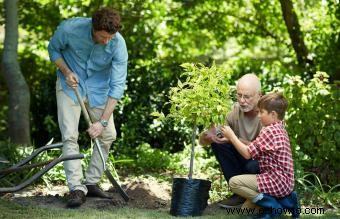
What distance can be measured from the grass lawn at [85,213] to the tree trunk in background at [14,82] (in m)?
2.05

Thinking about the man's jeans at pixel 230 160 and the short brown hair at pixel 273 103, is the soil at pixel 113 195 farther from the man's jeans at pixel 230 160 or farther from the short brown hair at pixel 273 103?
the short brown hair at pixel 273 103

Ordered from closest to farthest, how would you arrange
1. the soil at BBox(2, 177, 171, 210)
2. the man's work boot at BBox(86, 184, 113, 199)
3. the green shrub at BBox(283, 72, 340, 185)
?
the soil at BBox(2, 177, 171, 210) < the man's work boot at BBox(86, 184, 113, 199) < the green shrub at BBox(283, 72, 340, 185)

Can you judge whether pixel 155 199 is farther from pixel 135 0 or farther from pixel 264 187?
pixel 135 0

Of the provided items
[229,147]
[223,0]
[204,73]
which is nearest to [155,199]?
[229,147]

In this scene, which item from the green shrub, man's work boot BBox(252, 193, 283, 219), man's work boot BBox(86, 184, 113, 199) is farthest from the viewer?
the green shrub

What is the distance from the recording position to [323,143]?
20.2 ft

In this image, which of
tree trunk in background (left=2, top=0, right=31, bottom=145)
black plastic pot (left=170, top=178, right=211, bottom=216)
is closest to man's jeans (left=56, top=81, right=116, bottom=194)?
black plastic pot (left=170, top=178, right=211, bottom=216)

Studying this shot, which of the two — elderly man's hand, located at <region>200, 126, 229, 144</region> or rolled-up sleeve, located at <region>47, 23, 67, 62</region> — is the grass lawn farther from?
rolled-up sleeve, located at <region>47, 23, 67, 62</region>

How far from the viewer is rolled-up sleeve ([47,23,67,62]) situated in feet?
17.2

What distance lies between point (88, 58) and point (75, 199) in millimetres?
1109

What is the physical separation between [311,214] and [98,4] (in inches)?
156

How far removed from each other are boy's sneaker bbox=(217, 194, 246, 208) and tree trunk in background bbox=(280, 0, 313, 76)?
3.43 m

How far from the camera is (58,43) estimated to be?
17.3ft

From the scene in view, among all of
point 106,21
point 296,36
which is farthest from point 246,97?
point 296,36
